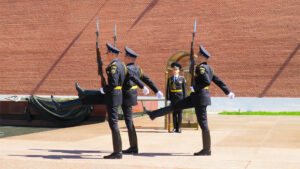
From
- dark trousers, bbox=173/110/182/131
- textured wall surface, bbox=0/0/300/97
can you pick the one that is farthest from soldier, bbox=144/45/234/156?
textured wall surface, bbox=0/0/300/97

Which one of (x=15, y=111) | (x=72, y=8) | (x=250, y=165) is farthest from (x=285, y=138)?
(x=72, y=8)

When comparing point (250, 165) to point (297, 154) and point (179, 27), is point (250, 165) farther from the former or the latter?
point (179, 27)

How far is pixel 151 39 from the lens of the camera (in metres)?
25.9

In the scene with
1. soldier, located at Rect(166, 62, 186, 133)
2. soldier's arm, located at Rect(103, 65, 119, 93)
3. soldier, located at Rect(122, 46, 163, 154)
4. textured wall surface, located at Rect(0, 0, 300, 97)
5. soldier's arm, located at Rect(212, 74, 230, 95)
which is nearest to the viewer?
soldier's arm, located at Rect(103, 65, 119, 93)

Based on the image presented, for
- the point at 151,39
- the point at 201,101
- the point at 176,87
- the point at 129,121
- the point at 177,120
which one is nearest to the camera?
the point at 201,101

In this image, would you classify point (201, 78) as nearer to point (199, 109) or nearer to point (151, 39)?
point (199, 109)

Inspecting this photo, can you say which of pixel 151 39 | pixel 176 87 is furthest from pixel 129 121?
pixel 151 39

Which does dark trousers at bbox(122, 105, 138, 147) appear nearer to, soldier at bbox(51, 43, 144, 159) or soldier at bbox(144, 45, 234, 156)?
soldier at bbox(51, 43, 144, 159)

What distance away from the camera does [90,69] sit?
2728 centimetres

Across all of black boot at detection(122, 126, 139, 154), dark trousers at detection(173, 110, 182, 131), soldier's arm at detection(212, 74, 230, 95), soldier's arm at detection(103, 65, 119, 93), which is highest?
soldier's arm at detection(103, 65, 119, 93)

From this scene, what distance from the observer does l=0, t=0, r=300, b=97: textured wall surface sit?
23844mm

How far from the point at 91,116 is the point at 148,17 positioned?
502 inches

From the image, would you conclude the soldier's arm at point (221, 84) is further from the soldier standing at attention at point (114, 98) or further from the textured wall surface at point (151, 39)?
the textured wall surface at point (151, 39)

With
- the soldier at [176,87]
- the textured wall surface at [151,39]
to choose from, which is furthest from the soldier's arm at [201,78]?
the textured wall surface at [151,39]
